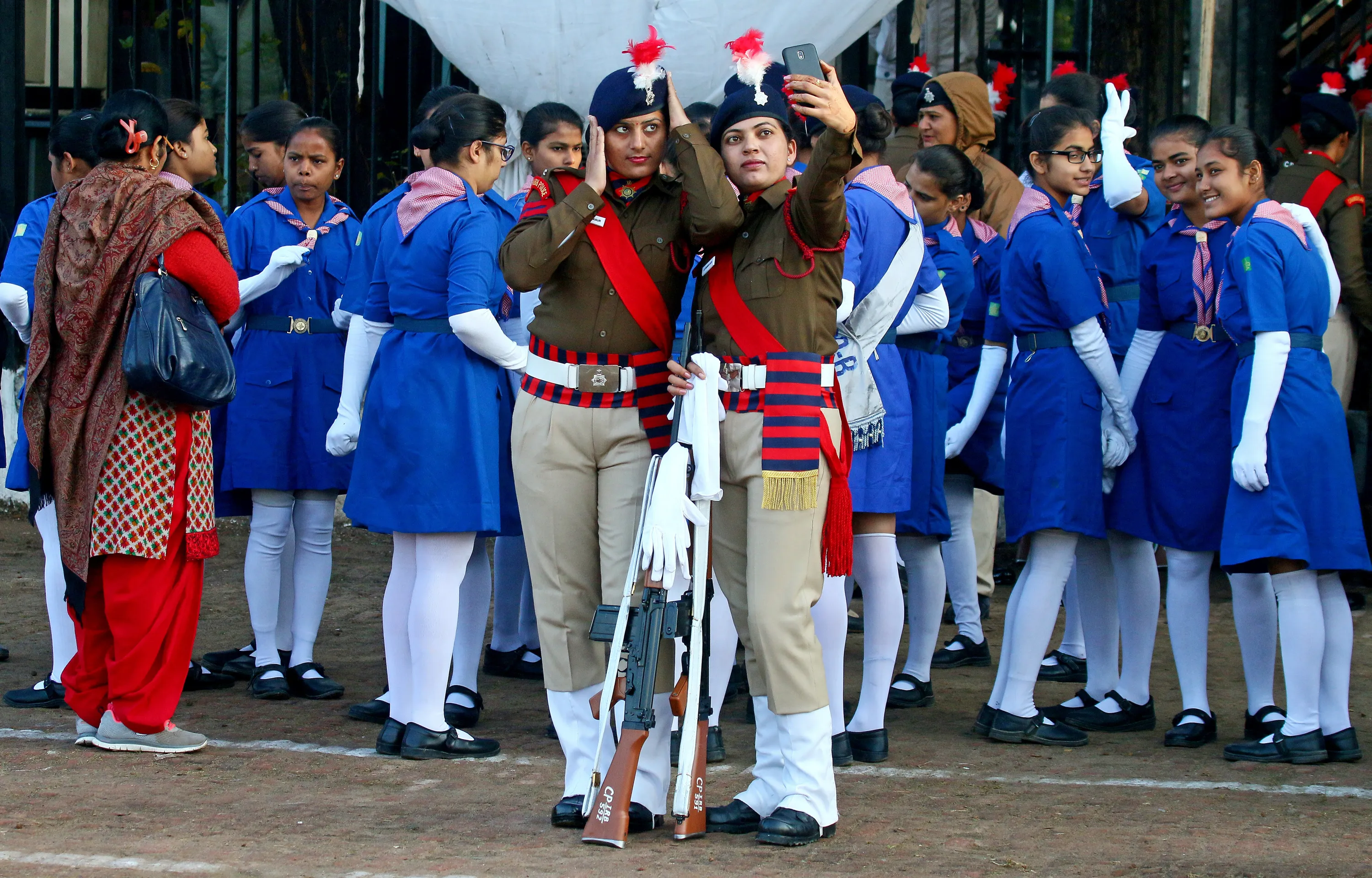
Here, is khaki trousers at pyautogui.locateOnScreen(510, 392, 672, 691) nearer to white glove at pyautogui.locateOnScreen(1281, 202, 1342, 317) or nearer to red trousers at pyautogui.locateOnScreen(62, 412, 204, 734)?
red trousers at pyautogui.locateOnScreen(62, 412, 204, 734)

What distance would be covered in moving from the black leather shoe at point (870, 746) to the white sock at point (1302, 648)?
44.2 inches

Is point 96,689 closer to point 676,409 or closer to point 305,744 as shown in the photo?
point 305,744

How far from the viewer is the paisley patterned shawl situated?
4375 mm

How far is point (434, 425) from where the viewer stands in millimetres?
4469

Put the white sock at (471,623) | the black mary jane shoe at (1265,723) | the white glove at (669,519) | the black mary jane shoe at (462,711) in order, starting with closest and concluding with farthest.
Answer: the white glove at (669,519)
the black mary jane shoe at (1265,723)
the black mary jane shoe at (462,711)
the white sock at (471,623)

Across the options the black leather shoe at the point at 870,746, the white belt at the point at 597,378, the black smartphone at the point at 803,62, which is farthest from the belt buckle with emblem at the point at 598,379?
the black leather shoe at the point at 870,746

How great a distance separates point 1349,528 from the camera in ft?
14.5

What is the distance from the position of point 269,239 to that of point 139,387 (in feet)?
4.10

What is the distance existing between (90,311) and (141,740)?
121 centimetres

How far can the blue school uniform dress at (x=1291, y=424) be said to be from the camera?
4.38 m

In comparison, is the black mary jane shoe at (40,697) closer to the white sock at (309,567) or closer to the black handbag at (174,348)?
the white sock at (309,567)

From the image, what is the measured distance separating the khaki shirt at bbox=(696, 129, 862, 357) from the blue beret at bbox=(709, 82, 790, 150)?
17 centimetres

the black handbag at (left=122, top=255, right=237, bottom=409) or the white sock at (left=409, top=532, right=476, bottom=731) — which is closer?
the black handbag at (left=122, top=255, right=237, bottom=409)

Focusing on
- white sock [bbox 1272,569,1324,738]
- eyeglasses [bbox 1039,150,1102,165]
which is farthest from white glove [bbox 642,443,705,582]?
eyeglasses [bbox 1039,150,1102,165]
